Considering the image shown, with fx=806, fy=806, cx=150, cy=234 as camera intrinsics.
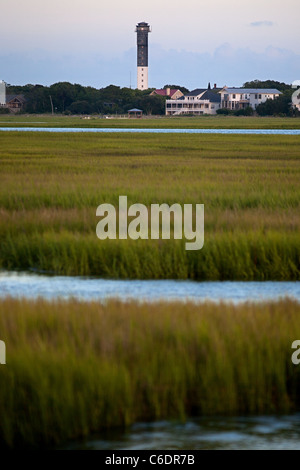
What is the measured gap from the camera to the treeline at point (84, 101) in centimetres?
15175

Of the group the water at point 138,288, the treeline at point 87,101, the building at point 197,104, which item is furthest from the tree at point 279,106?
the water at point 138,288

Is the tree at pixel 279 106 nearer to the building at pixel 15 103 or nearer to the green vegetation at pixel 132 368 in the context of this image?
the building at pixel 15 103

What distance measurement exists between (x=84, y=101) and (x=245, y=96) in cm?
3319

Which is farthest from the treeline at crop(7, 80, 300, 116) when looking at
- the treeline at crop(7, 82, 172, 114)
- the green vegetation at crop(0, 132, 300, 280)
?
the green vegetation at crop(0, 132, 300, 280)

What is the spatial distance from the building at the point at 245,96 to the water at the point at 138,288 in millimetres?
150523

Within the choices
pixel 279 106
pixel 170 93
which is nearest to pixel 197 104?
pixel 170 93

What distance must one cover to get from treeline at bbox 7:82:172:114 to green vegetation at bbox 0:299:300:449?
14296cm

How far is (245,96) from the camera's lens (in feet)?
531

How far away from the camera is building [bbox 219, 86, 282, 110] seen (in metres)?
160

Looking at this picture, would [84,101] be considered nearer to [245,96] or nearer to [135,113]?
[135,113]

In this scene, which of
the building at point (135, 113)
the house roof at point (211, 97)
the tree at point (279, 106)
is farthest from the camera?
the house roof at point (211, 97)

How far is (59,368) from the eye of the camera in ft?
22.6
